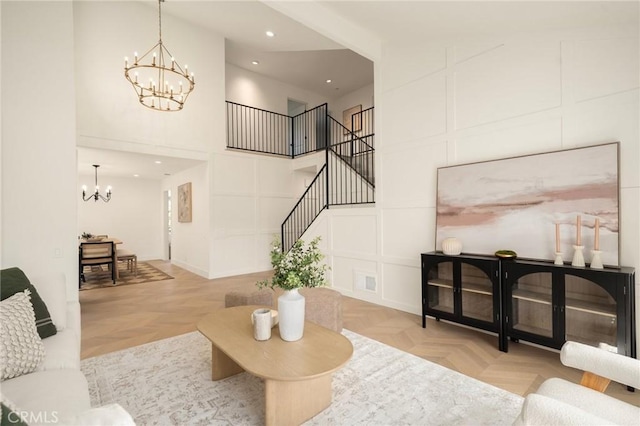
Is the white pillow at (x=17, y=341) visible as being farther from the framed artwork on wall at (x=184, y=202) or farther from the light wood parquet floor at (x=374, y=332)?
the framed artwork on wall at (x=184, y=202)

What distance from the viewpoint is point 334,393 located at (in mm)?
2238

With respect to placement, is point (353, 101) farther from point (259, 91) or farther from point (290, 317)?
point (290, 317)

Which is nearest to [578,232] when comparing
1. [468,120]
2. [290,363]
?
[468,120]

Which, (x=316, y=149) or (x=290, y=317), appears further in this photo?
(x=316, y=149)

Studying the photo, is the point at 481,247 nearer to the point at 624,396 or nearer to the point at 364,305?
the point at 624,396

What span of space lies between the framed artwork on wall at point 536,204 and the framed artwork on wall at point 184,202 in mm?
5884

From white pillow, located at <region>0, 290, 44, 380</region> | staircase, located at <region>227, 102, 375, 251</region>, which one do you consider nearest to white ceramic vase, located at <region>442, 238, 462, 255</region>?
staircase, located at <region>227, 102, 375, 251</region>

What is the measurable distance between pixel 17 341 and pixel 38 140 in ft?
8.22

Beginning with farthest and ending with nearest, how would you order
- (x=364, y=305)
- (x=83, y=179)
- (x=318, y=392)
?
1. (x=83, y=179)
2. (x=364, y=305)
3. (x=318, y=392)

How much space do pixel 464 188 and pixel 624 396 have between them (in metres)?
2.16

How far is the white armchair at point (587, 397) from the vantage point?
1.14m

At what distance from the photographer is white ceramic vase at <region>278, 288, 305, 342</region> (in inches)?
80.2

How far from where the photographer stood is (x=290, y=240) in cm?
742

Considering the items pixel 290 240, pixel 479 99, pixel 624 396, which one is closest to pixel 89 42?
pixel 290 240
